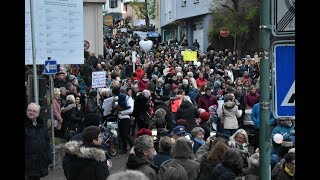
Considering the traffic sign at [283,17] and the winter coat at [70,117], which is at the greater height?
the traffic sign at [283,17]

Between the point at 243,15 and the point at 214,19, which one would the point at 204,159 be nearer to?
the point at 243,15

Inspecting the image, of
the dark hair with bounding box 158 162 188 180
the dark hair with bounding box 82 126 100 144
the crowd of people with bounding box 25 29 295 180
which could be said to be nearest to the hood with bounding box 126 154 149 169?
the crowd of people with bounding box 25 29 295 180

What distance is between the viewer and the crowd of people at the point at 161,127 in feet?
23.5

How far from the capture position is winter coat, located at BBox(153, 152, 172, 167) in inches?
326

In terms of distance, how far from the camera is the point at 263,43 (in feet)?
13.6

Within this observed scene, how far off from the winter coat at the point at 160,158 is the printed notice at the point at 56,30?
5.41 m

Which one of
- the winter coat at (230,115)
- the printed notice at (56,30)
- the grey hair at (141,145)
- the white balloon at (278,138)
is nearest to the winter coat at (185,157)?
the grey hair at (141,145)

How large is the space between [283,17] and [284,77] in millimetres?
404

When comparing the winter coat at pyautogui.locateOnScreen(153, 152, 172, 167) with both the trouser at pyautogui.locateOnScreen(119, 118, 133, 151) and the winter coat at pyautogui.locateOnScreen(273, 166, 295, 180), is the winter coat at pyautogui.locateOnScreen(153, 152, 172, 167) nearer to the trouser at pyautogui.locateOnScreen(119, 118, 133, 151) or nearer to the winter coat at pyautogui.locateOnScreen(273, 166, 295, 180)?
the winter coat at pyautogui.locateOnScreen(273, 166, 295, 180)

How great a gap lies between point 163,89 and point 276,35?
50.7 feet

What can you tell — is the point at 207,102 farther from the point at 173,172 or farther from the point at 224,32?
the point at 224,32

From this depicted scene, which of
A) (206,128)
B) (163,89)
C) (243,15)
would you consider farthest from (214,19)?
(206,128)

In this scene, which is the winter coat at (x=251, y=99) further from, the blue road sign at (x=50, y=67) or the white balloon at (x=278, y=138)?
the white balloon at (x=278, y=138)

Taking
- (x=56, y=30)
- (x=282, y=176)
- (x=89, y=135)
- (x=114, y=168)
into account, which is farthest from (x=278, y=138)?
(x=56, y=30)
